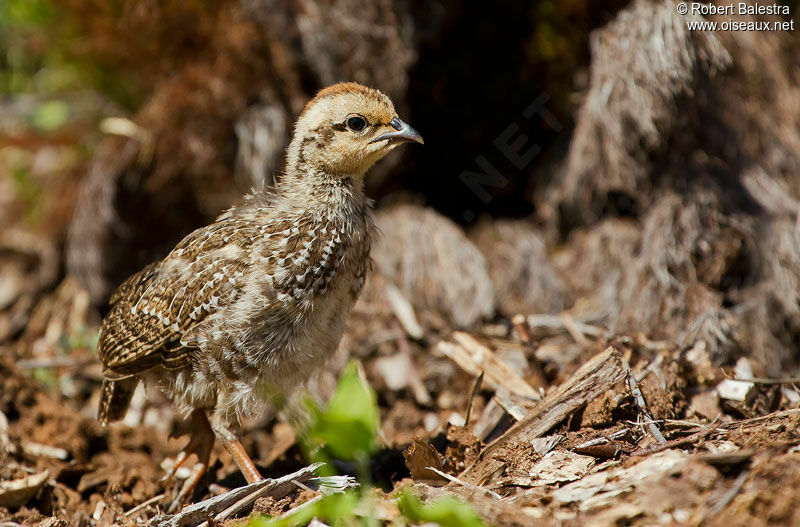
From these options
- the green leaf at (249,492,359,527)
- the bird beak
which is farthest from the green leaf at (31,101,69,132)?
the green leaf at (249,492,359,527)

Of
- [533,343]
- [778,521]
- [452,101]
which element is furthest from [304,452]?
[452,101]

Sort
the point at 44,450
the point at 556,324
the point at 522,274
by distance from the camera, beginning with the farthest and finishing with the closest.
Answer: the point at 522,274, the point at 556,324, the point at 44,450

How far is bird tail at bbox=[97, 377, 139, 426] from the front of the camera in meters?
4.14

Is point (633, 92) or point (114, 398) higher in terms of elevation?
Answer: point (633, 92)

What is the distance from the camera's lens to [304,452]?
4195mm

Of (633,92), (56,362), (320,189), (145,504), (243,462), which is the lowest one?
(145,504)

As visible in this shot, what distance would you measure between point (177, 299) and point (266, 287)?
0.52 metres

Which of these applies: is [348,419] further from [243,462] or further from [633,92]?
[633,92]

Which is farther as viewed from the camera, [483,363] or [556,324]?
[556,324]

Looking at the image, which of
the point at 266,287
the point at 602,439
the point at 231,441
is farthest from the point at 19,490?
the point at 602,439

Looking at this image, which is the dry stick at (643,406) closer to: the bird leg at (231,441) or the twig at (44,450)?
the bird leg at (231,441)

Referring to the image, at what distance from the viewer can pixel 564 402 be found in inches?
138

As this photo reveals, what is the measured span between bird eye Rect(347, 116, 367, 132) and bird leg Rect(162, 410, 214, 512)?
169cm

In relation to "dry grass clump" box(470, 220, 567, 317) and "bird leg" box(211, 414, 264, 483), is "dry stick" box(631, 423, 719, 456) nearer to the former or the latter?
"bird leg" box(211, 414, 264, 483)
